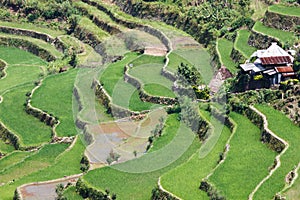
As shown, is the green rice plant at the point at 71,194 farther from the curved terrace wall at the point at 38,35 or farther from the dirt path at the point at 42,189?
the curved terrace wall at the point at 38,35

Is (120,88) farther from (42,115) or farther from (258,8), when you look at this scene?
(258,8)

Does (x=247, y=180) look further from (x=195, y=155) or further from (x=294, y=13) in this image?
(x=294, y=13)

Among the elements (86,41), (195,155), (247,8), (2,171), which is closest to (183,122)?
(195,155)

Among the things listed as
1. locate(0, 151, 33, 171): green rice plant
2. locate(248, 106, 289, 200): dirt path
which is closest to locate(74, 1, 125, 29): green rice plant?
locate(0, 151, 33, 171): green rice plant

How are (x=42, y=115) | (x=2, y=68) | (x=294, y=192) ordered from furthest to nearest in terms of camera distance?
(x=2, y=68) → (x=42, y=115) → (x=294, y=192)

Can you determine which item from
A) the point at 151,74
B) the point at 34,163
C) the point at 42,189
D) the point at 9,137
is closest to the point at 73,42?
the point at 151,74

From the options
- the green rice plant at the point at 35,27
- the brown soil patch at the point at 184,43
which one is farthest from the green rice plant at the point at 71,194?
the green rice plant at the point at 35,27
